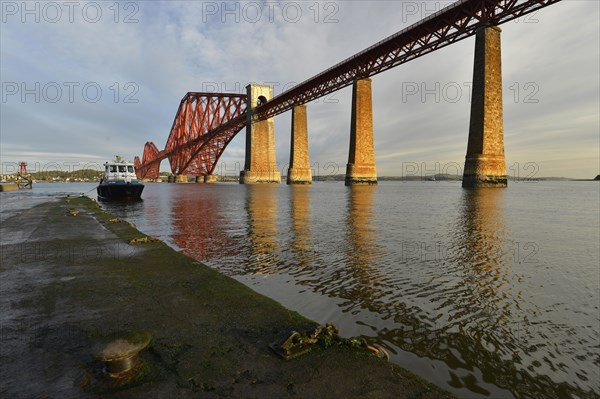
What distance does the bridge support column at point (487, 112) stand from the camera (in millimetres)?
37875

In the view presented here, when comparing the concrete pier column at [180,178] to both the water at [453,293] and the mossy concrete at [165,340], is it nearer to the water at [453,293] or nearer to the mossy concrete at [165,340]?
the water at [453,293]

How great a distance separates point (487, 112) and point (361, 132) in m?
17.7

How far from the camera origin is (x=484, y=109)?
37.8 m

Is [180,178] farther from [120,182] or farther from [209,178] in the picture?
[120,182]

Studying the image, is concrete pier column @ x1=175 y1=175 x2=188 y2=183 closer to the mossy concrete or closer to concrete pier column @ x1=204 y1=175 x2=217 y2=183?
concrete pier column @ x1=204 y1=175 x2=217 y2=183

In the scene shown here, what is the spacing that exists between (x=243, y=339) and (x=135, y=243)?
608 cm

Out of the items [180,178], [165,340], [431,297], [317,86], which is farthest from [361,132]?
[180,178]

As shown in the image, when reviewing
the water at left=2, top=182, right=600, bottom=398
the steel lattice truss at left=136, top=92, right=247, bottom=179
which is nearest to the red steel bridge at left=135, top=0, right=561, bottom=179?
the steel lattice truss at left=136, top=92, right=247, bottom=179

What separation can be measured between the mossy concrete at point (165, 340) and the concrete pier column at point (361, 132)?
46839 millimetres

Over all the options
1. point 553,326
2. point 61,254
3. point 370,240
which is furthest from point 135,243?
point 553,326

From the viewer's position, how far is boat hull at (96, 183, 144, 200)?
2811cm

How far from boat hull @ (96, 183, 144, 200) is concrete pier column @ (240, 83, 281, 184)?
44812 mm

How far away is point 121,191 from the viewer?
93.6 feet

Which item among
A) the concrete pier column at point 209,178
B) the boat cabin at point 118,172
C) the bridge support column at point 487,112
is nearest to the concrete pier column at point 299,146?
the bridge support column at point 487,112
